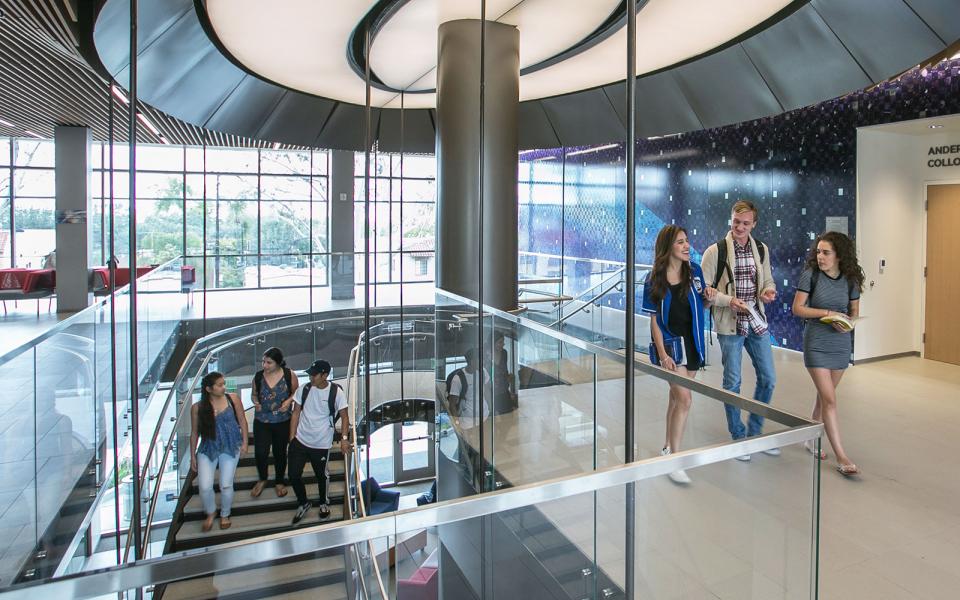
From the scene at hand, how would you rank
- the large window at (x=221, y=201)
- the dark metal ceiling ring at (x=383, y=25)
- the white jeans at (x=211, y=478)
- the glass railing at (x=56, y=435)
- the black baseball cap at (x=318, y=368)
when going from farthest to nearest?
the large window at (x=221, y=201), the white jeans at (x=211, y=478), the black baseball cap at (x=318, y=368), the dark metal ceiling ring at (x=383, y=25), the glass railing at (x=56, y=435)

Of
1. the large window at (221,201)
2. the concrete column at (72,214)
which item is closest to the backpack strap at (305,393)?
the concrete column at (72,214)

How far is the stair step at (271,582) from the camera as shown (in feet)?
4.25

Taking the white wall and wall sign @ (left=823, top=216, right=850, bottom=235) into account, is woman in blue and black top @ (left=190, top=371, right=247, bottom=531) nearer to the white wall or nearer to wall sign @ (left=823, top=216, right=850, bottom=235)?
the white wall

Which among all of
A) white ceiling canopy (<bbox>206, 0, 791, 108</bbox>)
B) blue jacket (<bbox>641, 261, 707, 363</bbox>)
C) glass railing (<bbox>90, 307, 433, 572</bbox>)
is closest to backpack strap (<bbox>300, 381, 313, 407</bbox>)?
glass railing (<bbox>90, 307, 433, 572</bbox>)

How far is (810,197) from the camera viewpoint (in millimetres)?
9102

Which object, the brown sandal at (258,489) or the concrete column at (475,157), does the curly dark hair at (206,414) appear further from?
the concrete column at (475,157)

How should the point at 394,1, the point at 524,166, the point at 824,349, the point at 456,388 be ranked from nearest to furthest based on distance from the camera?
the point at 824,349, the point at 394,1, the point at 456,388, the point at 524,166

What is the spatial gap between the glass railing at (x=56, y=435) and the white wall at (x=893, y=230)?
889 cm

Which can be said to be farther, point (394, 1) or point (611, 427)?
point (394, 1)

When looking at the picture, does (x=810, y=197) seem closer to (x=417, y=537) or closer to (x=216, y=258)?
(x=417, y=537)

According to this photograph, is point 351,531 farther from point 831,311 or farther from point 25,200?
point 25,200

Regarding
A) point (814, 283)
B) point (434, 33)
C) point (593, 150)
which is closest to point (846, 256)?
point (814, 283)

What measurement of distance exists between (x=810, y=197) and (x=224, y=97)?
799 cm

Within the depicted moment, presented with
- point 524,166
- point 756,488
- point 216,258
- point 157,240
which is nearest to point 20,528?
point 756,488
